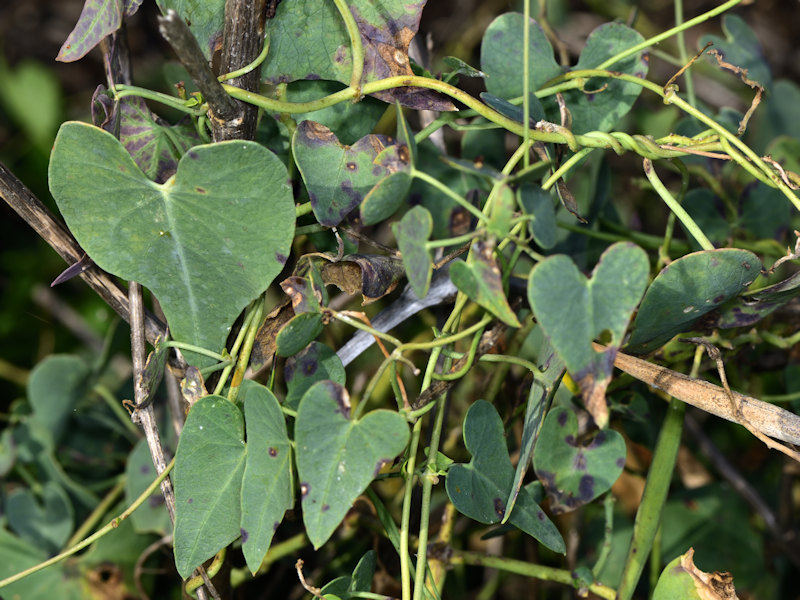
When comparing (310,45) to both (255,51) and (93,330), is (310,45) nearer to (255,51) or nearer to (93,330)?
(255,51)

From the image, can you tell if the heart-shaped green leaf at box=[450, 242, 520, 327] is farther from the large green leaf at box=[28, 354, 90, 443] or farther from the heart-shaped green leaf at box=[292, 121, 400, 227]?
the large green leaf at box=[28, 354, 90, 443]

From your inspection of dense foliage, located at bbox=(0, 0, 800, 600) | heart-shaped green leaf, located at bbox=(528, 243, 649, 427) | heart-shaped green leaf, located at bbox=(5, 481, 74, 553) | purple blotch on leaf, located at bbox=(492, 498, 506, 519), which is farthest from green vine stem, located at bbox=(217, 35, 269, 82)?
heart-shaped green leaf, located at bbox=(5, 481, 74, 553)

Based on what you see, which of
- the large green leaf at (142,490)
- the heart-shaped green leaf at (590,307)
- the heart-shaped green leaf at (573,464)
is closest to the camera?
the heart-shaped green leaf at (590,307)

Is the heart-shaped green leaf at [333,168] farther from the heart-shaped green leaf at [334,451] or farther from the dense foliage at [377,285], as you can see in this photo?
the heart-shaped green leaf at [334,451]

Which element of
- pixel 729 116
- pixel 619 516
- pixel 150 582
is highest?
pixel 729 116

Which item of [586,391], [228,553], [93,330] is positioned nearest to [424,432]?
[228,553]

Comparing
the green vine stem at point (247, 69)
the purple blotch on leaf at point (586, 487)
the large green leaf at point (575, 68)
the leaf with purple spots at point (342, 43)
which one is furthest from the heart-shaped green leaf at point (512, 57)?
the purple blotch on leaf at point (586, 487)
